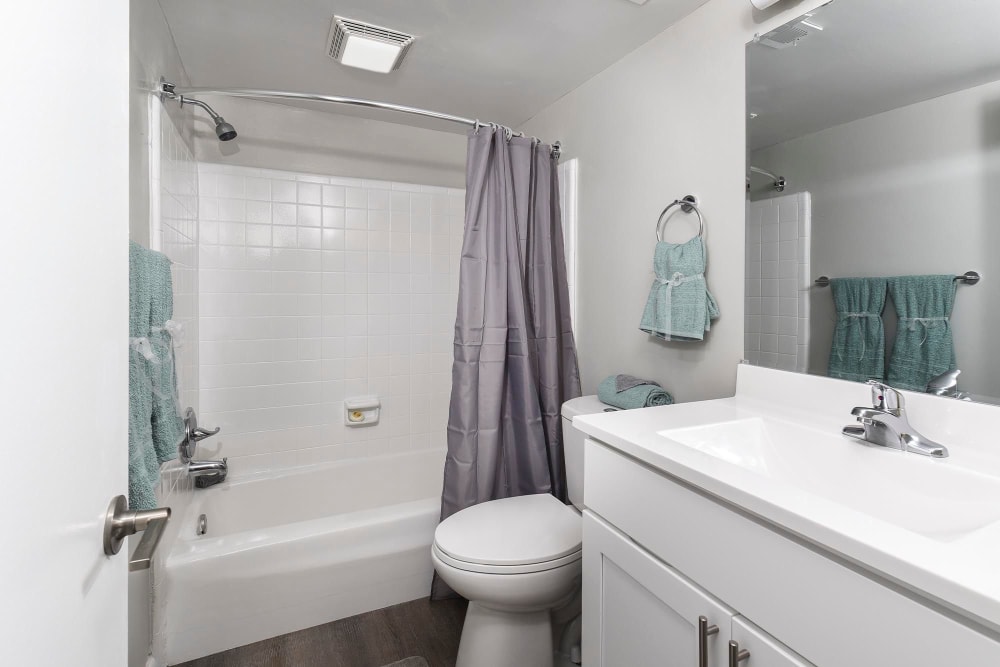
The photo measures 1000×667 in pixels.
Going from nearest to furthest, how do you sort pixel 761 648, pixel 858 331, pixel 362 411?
pixel 761 648, pixel 858 331, pixel 362 411

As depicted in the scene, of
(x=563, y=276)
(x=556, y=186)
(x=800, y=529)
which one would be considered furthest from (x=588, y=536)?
(x=556, y=186)

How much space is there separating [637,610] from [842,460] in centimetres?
52

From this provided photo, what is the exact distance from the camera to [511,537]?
1493 millimetres

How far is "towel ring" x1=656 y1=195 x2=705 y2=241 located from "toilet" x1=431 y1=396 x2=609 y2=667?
1.01 meters

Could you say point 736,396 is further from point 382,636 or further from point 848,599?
point 382,636

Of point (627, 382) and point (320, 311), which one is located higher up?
point (320, 311)

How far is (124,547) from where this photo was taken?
0.64 meters

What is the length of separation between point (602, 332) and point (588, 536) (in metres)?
1.09

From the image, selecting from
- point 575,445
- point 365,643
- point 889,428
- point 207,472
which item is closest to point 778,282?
point 889,428

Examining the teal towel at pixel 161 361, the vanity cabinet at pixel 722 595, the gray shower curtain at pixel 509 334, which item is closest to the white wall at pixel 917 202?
the vanity cabinet at pixel 722 595

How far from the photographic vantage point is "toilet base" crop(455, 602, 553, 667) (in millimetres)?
1448

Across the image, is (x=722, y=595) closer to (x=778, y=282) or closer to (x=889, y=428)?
(x=889, y=428)

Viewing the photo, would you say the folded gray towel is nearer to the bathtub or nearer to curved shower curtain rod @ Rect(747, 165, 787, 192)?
curved shower curtain rod @ Rect(747, 165, 787, 192)

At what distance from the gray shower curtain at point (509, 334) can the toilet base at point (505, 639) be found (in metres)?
0.46
